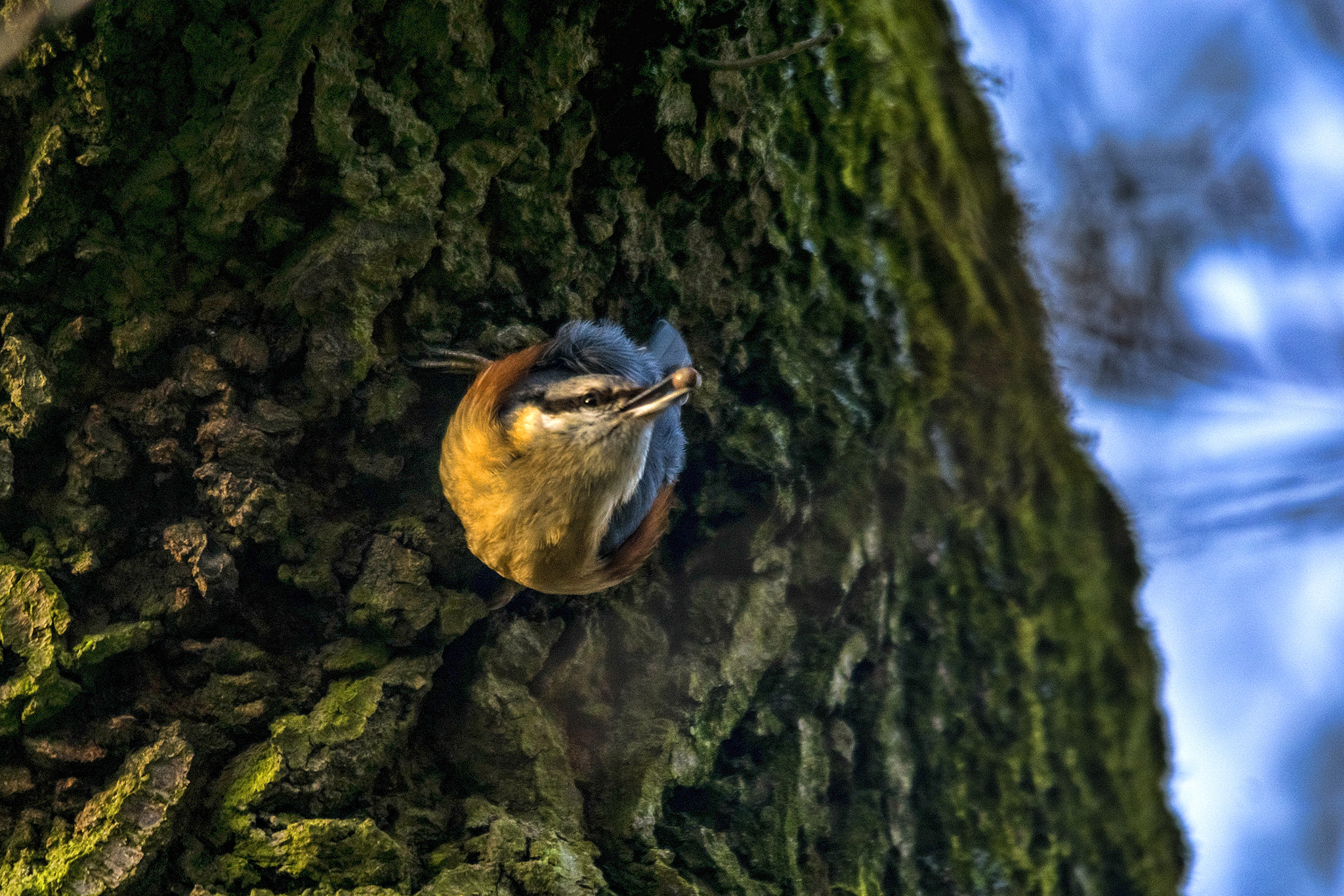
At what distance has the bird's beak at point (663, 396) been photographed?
5.31 feet

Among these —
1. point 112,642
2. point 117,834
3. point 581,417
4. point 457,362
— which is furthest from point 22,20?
point 117,834

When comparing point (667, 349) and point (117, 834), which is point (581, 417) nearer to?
point (667, 349)

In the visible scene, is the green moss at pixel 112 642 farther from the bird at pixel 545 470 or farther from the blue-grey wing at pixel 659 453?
the blue-grey wing at pixel 659 453

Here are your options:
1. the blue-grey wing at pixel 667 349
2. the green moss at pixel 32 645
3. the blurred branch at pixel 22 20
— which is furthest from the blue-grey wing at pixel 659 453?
the blurred branch at pixel 22 20

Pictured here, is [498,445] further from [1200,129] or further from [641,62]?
[1200,129]

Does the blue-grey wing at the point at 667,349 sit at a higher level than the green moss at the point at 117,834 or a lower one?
higher

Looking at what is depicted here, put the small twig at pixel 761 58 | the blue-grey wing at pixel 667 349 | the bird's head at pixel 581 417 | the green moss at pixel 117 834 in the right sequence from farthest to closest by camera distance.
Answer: the blue-grey wing at pixel 667 349, the small twig at pixel 761 58, the bird's head at pixel 581 417, the green moss at pixel 117 834

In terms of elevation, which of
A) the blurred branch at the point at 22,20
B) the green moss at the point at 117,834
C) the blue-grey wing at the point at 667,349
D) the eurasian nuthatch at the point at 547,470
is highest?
the blue-grey wing at the point at 667,349

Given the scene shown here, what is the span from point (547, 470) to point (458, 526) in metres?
0.26

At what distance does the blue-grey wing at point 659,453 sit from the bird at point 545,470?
3 cm

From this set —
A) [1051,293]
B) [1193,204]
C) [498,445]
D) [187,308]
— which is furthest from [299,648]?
[1193,204]

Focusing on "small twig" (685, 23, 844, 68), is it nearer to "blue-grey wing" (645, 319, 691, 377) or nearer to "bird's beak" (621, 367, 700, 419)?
"blue-grey wing" (645, 319, 691, 377)

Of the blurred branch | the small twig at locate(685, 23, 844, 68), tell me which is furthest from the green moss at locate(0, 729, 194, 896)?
the small twig at locate(685, 23, 844, 68)

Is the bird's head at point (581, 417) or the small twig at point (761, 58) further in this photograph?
the small twig at point (761, 58)
